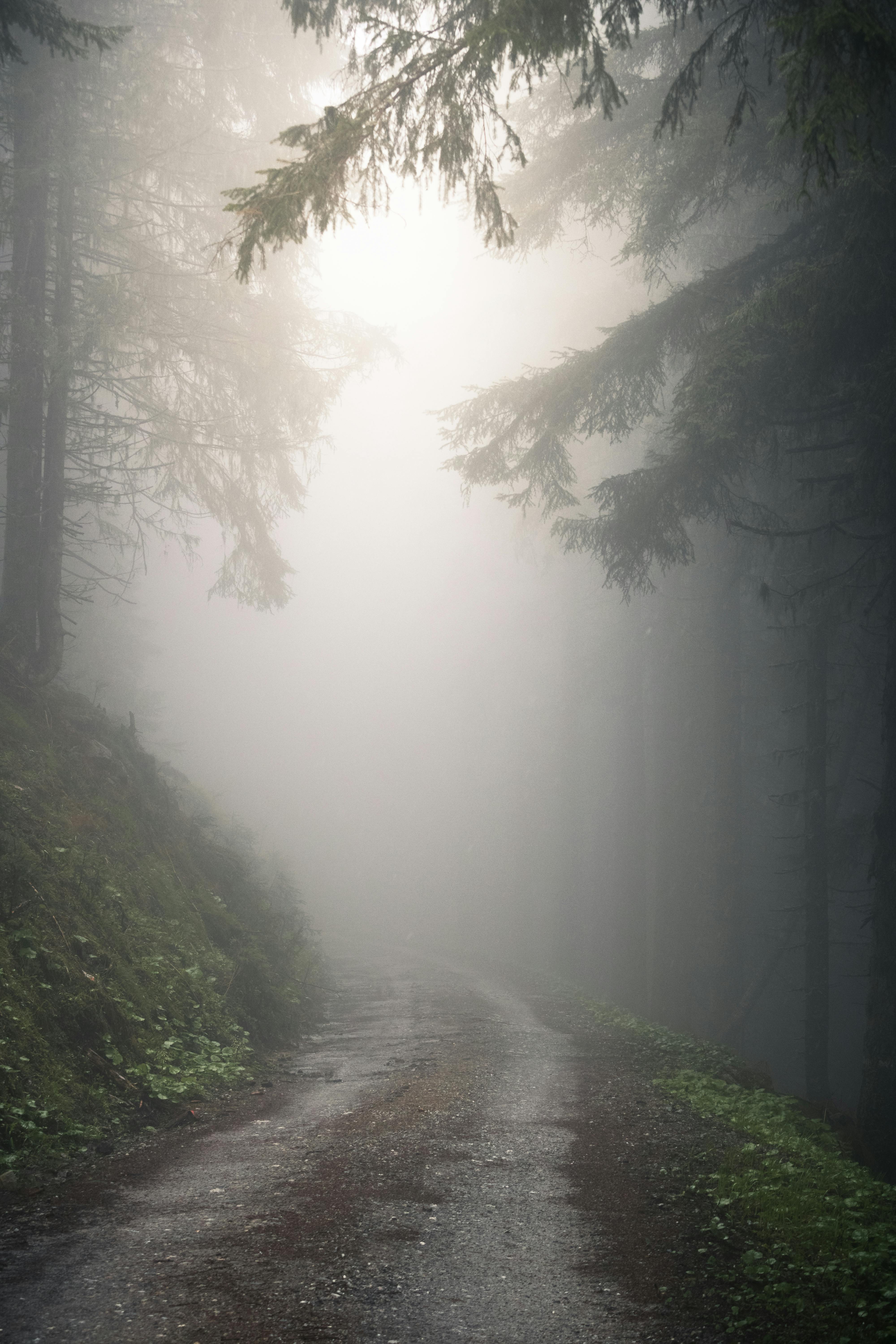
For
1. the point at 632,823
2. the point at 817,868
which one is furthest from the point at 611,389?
the point at 632,823

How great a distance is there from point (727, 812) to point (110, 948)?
38.3ft

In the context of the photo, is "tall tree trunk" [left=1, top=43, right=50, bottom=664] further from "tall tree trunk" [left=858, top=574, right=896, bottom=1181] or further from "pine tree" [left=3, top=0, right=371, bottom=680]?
"tall tree trunk" [left=858, top=574, right=896, bottom=1181]

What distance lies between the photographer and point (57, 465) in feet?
35.7

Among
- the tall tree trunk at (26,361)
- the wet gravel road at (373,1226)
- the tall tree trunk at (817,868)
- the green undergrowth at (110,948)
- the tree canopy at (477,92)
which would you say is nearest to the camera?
the wet gravel road at (373,1226)

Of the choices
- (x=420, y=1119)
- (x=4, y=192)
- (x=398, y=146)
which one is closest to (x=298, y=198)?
(x=398, y=146)

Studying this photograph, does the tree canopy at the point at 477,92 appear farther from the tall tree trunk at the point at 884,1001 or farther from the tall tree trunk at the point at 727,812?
the tall tree trunk at the point at 727,812

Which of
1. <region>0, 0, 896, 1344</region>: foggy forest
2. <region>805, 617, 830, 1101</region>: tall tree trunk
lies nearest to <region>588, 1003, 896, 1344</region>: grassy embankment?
<region>0, 0, 896, 1344</region>: foggy forest

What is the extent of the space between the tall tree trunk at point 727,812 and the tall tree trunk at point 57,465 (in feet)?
41.1

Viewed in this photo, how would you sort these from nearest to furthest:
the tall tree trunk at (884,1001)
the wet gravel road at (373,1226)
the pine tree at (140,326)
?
the wet gravel road at (373,1226), the tall tree trunk at (884,1001), the pine tree at (140,326)

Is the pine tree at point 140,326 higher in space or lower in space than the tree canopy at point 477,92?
higher

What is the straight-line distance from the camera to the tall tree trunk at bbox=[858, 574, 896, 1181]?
309 inches

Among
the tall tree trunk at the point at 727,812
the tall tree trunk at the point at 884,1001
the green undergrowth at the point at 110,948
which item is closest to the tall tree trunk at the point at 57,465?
the green undergrowth at the point at 110,948

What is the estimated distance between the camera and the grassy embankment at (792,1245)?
9.77 ft

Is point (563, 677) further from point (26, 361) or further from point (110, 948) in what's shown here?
point (110, 948)
